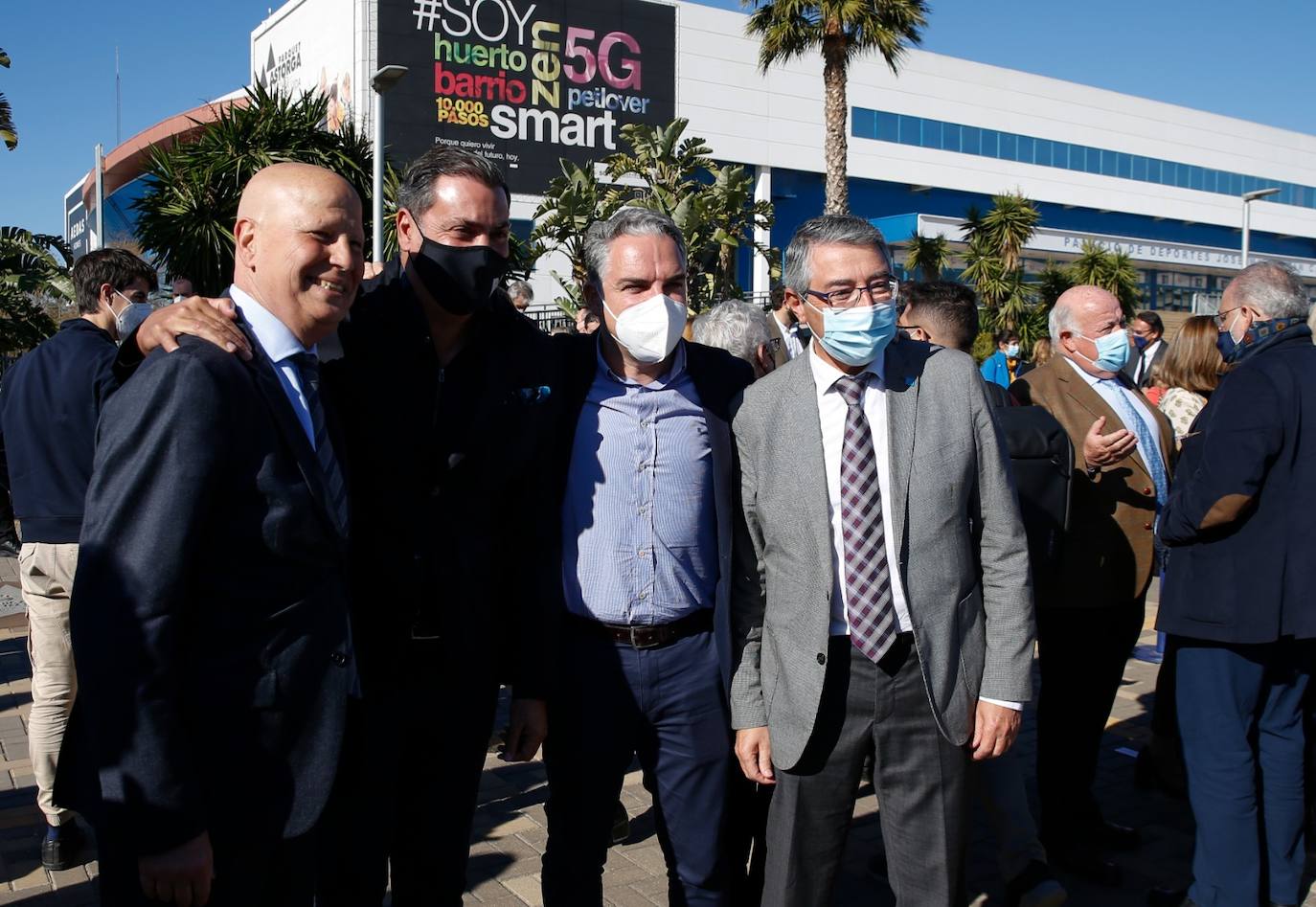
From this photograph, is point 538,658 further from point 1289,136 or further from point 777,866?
point 1289,136

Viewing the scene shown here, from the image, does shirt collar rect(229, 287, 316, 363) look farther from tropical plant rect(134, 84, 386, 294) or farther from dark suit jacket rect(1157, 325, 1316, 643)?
tropical plant rect(134, 84, 386, 294)

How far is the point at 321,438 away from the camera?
90.1 inches

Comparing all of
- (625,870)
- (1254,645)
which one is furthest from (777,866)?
(1254,645)

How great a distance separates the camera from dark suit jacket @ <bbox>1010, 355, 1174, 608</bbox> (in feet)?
13.0

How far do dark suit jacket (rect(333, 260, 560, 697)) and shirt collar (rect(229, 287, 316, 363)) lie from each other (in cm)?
34

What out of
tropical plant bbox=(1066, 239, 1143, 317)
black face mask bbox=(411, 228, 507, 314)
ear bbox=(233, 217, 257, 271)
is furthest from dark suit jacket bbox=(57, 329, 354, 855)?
tropical plant bbox=(1066, 239, 1143, 317)

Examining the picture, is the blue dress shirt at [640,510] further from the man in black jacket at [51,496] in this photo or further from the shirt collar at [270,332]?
the man in black jacket at [51,496]

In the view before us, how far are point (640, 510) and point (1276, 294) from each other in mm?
2546

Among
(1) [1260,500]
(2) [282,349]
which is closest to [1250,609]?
(1) [1260,500]

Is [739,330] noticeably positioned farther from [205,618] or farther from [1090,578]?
[205,618]

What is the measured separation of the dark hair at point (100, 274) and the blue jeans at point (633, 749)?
2927mm

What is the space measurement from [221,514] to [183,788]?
0.52m

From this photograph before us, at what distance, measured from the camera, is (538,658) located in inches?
110

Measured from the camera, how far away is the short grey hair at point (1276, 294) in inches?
146
